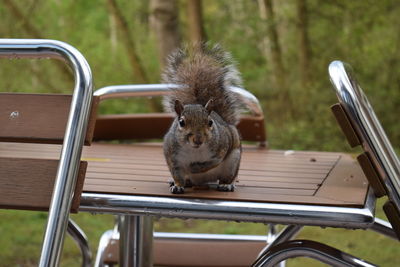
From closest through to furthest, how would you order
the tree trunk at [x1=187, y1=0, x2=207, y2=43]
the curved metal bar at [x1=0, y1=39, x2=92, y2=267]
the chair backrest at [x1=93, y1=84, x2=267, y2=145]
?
the curved metal bar at [x1=0, y1=39, x2=92, y2=267], the chair backrest at [x1=93, y1=84, x2=267, y2=145], the tree trunk at [x1=187, y1=0, x2=207, y2=43]

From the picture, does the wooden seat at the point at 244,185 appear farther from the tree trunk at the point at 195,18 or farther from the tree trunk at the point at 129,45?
the tree trunk at the point at 129,45

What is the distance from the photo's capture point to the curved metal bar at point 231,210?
46.0 inches

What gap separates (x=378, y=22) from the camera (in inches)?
258

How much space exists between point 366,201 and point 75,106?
0.52 m

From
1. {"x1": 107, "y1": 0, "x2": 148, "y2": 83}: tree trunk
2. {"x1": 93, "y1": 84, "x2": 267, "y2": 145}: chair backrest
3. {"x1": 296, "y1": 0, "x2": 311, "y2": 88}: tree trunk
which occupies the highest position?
{"x1": 296, "y1": 0, "x2": 311, "y2": 88}: tree trunk

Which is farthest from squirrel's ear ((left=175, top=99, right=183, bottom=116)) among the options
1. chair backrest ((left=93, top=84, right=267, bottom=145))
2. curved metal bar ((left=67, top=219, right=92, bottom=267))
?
chair backrest ((left=93, top=84, right=267, bottom=145))

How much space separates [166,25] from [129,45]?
1261 millimetres

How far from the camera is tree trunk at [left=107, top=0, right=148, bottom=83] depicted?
6320 mm

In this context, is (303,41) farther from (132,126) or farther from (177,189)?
(177,189)

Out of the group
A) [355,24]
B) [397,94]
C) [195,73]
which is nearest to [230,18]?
[355,24]

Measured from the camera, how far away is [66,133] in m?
1.15

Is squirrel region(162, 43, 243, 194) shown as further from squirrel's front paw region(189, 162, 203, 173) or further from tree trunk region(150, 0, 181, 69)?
tree trunk region(150, 0, 181, 69)

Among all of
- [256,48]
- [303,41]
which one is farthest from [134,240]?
[256,48]

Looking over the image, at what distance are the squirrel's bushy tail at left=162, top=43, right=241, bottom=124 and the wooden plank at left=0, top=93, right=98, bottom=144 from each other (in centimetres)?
37
